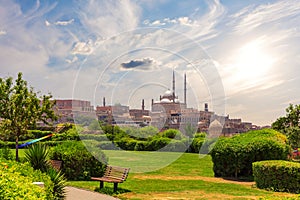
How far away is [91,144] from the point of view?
13.5 metres

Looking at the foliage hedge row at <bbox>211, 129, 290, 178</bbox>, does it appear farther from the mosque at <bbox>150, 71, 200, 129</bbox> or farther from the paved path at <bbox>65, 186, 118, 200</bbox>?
the paved path at <bbox>65, 186, 118, 200</bbox>

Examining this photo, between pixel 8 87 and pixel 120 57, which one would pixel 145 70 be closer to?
pixel 120 57

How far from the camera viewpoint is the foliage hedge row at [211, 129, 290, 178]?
14.8m

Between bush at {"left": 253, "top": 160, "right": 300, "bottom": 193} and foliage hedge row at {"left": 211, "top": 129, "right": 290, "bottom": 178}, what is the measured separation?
2215 millimetres

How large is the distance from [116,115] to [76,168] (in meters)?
2.32

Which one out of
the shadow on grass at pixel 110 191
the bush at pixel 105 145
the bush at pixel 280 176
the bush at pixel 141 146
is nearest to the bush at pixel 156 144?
the bush at pixel 141 146

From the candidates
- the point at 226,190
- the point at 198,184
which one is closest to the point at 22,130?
the point at 198,184

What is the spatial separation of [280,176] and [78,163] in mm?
6799

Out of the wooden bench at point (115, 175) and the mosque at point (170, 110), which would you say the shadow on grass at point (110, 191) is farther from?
the mosque at point (170, 110)

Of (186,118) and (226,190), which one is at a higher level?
(186,118)

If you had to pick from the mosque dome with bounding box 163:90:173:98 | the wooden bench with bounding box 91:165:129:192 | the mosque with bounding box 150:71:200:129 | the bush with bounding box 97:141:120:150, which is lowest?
the wooden bench with bounding box 91:165:129:192

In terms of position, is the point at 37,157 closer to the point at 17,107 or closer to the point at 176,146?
the point at 17,107

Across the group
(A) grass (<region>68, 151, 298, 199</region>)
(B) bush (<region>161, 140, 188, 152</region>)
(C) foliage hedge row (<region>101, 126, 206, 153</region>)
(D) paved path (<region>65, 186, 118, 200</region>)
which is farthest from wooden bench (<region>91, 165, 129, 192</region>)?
(B) bush (<region>161, 140, 188, 152</region>)

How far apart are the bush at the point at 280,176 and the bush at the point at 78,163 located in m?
5.52
